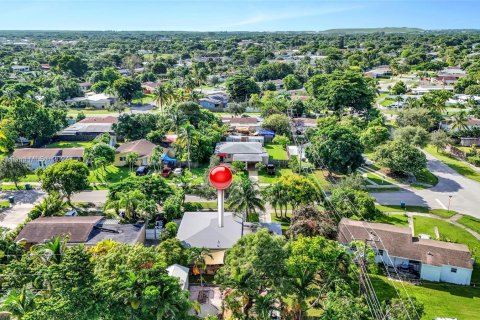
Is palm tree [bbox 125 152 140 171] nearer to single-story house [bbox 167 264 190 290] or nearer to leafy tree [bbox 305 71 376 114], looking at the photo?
single-story house [bbox 167 264 190 290]

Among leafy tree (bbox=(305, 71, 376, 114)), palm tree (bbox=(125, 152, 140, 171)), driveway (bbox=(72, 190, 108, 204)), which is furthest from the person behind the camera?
leafy tree (bbox=(305, 71, 376, 114))

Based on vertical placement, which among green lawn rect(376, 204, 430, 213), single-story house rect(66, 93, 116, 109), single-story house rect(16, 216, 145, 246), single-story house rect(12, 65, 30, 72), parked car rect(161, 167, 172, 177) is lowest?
green lawn rect(376, 204, 430, 213)

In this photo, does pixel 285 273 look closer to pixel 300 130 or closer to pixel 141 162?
pixel 141 162

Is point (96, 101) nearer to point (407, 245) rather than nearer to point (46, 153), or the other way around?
point (46, 153)

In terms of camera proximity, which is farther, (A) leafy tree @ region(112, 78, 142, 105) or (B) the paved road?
(A) leafy tree @ region(112, 78, 142, 105)

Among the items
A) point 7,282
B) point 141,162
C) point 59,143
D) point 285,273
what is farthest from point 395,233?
point 59,143

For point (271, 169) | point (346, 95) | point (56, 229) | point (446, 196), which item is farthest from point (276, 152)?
point (56, 229)

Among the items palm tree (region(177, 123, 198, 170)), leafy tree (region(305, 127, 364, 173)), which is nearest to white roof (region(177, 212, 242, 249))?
leafy tree (region(305, 127, 364, 173))
